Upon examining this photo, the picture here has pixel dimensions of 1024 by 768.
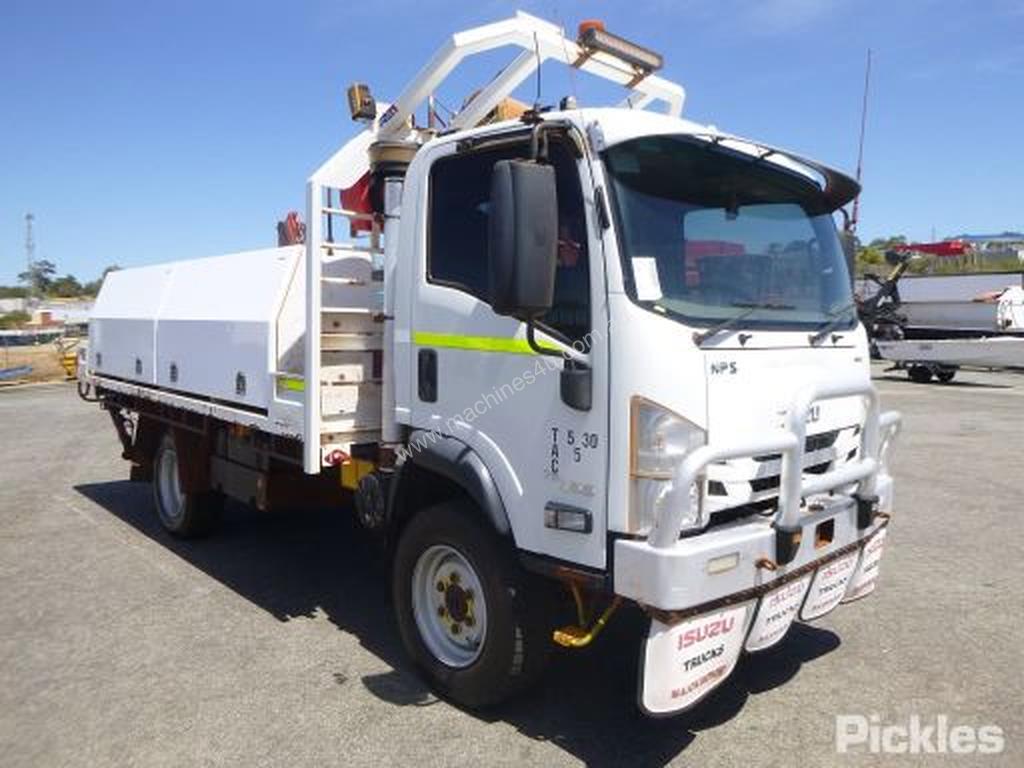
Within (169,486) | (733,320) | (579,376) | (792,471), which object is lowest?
(169,486)

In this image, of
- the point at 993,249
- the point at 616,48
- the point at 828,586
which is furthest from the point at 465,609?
the point at 993,249

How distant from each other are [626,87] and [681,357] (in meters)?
2.40

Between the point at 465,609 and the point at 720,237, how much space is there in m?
2.08

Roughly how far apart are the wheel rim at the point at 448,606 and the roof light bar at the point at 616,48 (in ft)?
8.12

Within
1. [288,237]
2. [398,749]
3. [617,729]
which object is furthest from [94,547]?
[617,729]

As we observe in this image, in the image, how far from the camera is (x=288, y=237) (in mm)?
6371

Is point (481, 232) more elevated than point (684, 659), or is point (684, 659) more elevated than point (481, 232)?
point (481, 232)

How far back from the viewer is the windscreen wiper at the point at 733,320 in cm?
332

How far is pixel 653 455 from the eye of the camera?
3.26 metres

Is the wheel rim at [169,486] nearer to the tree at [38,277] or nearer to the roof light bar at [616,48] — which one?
the roof light bar at [616,48]

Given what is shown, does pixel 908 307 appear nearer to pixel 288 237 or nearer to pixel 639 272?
pixel 288 237

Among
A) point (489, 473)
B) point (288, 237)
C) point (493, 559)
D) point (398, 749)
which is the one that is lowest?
point (398, 749)

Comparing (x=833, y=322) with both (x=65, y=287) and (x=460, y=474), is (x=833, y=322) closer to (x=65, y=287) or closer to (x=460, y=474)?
(x=460, y=474)

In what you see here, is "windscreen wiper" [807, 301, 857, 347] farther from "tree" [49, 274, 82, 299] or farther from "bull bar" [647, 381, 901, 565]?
"tree" [49, 274, 82, 299]
